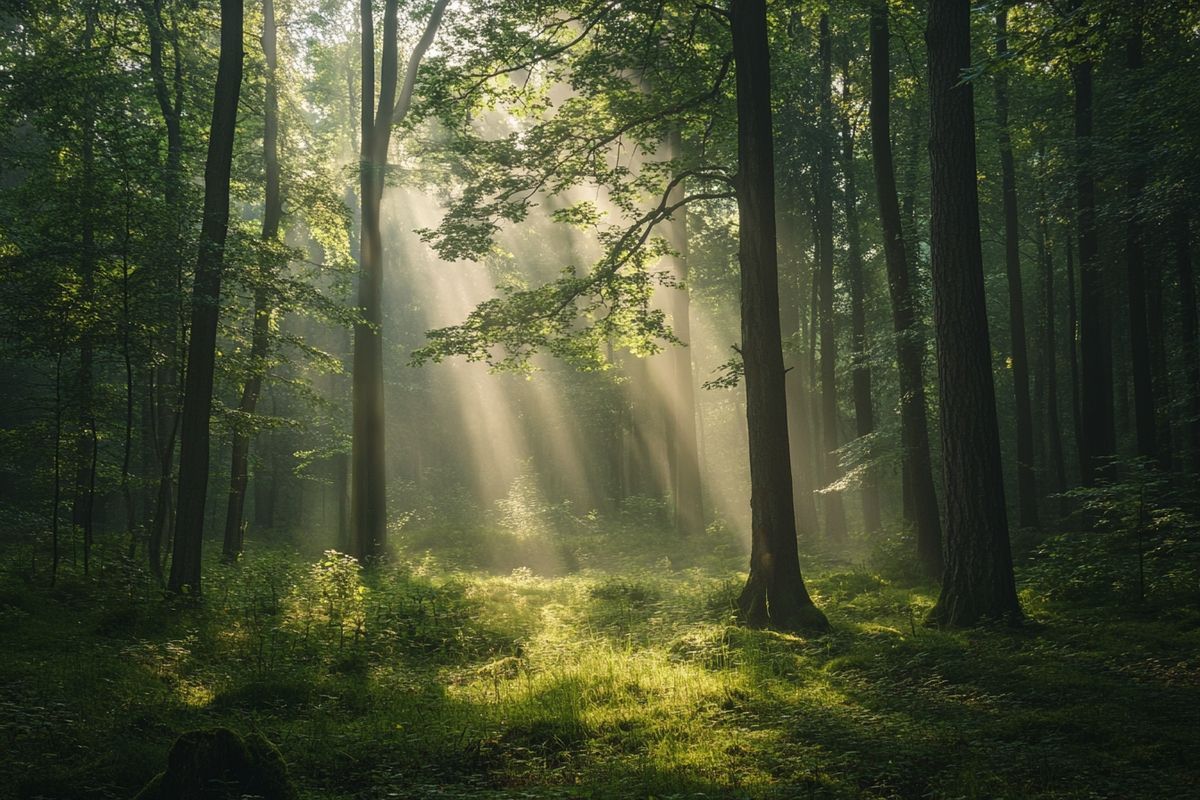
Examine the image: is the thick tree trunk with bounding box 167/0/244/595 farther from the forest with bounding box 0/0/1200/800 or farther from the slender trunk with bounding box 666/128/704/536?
the slender trunk with bounding box 666/128/704/536

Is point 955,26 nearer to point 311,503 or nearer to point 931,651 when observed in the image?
point 931,651

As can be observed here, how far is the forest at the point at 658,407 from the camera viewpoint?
534 centimetres

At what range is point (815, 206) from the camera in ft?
69.9

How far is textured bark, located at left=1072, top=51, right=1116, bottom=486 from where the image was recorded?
15469 millimetres

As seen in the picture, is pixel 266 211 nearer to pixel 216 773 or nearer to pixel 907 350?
pixel 907 350

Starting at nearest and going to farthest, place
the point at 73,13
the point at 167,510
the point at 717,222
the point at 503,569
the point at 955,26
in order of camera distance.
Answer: the point at 955,26 < the point at 167,510 < the point at 73,13 < the point at 503,569 < the point at 717,222

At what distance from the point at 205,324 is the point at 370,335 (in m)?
6.03

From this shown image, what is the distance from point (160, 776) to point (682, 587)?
35.9ft

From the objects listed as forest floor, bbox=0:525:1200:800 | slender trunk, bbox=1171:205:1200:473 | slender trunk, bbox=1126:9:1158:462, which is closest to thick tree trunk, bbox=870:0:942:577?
forest floor, bbox=0:525:1200:800

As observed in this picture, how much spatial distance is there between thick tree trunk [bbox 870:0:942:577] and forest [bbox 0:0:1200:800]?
7cm

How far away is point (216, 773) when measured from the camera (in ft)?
13.4

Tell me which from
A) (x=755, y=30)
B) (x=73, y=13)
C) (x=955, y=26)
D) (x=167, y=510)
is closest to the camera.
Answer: (x=955, y=26)

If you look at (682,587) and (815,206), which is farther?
(815,206)

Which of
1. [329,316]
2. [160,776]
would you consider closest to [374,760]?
[160,776]
